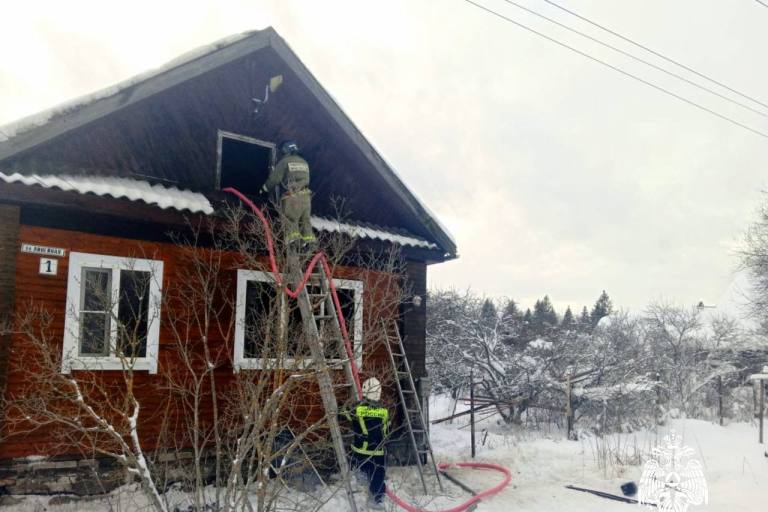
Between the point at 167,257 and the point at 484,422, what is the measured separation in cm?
1045

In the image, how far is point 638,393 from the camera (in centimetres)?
1323

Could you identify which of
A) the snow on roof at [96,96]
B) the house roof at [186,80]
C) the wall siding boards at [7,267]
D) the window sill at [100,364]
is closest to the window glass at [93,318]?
the window sill at [100,364]

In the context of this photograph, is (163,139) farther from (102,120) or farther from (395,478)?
(395,478)

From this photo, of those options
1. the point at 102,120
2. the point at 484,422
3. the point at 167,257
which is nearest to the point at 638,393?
the point at 484,422

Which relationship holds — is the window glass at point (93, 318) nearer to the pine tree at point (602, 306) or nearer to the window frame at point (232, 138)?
the window frame at point (232, 138)

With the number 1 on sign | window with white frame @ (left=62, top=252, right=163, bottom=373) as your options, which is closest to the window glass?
window with white frame @ (left=62, top=252, right=163, bottom=373)

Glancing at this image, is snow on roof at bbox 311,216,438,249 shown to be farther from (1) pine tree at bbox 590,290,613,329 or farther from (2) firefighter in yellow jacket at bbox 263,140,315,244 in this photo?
(1) pine tree at bbox 590,290,613,329

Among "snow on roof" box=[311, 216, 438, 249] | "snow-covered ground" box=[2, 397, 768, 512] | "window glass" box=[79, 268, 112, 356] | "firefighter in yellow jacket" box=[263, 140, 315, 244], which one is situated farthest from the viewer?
"snow on roof" box=[311, 216, 438, 249]

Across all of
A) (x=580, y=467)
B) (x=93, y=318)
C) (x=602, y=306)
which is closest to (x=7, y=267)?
(x=93, y=318)

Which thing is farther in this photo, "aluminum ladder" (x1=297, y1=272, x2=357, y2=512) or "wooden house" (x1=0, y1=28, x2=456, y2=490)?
"wooden house" (x1=0, y1=28, x2=456, y2=490)

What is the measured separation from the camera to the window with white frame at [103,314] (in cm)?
620

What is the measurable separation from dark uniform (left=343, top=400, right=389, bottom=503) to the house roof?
383 cm

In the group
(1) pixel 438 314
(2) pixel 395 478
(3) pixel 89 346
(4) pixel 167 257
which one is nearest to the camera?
(3) pixel 89 346

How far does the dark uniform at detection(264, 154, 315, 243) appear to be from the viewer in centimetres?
716
